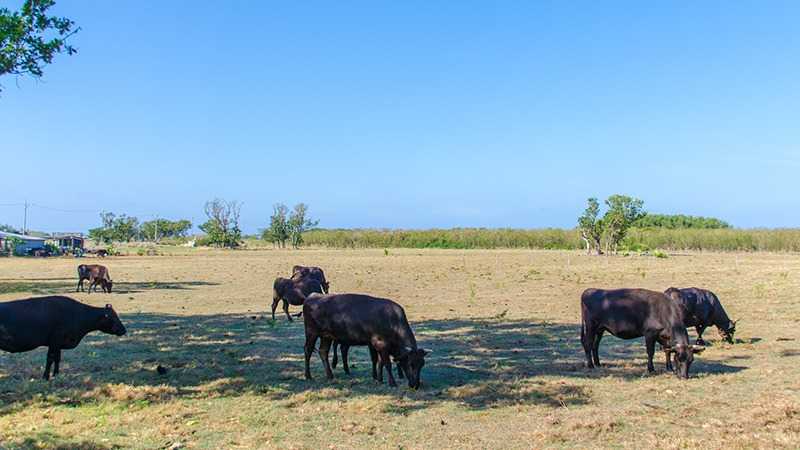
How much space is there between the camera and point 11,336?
11.4 metres

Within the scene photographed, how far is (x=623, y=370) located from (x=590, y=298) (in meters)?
1.63

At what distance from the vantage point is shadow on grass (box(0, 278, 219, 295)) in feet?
96.1

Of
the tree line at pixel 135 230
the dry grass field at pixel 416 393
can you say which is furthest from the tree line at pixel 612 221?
the tree line at pixel 135 230

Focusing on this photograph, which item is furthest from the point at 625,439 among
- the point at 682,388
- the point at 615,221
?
the point at 615,221

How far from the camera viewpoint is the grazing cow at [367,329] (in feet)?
37.7

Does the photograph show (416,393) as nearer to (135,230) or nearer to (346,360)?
(346,360)

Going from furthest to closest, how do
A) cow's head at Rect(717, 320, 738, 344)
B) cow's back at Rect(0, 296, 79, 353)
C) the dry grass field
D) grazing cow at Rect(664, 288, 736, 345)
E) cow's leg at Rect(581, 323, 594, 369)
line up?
1. grazing cow at Rect(664, 288, 736, 345)
2. cow's head at Rect(717, 320, 738, 344)
3. cow's leg at Rect(581, 323, 594, 369)
4. cow's back at Rect(0, 296, 79, 353)
5. the dry grass field

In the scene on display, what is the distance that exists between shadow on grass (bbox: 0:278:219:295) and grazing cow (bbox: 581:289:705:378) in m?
23.6

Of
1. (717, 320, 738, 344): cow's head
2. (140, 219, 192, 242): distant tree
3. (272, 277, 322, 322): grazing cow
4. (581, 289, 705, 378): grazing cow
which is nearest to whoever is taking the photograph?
(581, 289, 705, 378): grazing cow

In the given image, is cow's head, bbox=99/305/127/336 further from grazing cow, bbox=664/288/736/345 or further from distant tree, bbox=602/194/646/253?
distant tree, bbox=602/194/646/253

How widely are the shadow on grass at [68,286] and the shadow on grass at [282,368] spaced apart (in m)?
13.2

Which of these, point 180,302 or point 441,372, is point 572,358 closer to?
point 441,372

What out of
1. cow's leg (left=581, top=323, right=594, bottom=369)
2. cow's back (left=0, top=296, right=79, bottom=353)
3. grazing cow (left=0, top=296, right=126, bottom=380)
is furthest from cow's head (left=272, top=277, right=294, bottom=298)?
cow's leg (left=581, top=323, right=594, bottom=369)

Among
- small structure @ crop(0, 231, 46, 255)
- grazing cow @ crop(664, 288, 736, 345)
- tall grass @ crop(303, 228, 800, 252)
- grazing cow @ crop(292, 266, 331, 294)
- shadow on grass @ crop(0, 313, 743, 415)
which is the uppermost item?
tall grass @ crop(303, 228, 800, 252)
